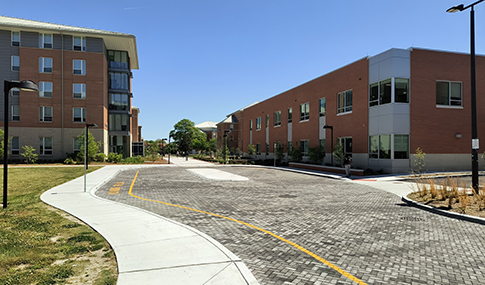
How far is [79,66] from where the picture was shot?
136 ft

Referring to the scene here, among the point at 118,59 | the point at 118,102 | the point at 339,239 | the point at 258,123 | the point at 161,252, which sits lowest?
the point at 339,239

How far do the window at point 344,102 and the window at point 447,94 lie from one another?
23.6ft

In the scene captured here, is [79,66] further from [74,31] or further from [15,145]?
[15,145]

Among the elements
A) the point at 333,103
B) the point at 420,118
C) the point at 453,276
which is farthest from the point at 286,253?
the point at 333,103

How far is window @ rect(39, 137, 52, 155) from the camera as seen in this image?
40.1 meters

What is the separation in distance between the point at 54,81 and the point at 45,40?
5.65m

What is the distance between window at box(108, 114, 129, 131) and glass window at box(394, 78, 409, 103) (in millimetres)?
39409

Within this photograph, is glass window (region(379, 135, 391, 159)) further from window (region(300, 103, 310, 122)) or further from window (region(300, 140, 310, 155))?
→ window (region(300, 103, 310, 122))

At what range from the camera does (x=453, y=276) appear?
496 centimetres

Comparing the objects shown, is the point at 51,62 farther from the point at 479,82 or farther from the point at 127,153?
the point at 479,82

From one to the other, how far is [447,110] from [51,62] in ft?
151

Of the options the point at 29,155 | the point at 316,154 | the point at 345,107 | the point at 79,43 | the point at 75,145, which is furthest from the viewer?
the point at 79,43

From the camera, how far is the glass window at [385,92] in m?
24.5

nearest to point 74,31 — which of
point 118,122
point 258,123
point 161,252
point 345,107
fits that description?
point 118,122
